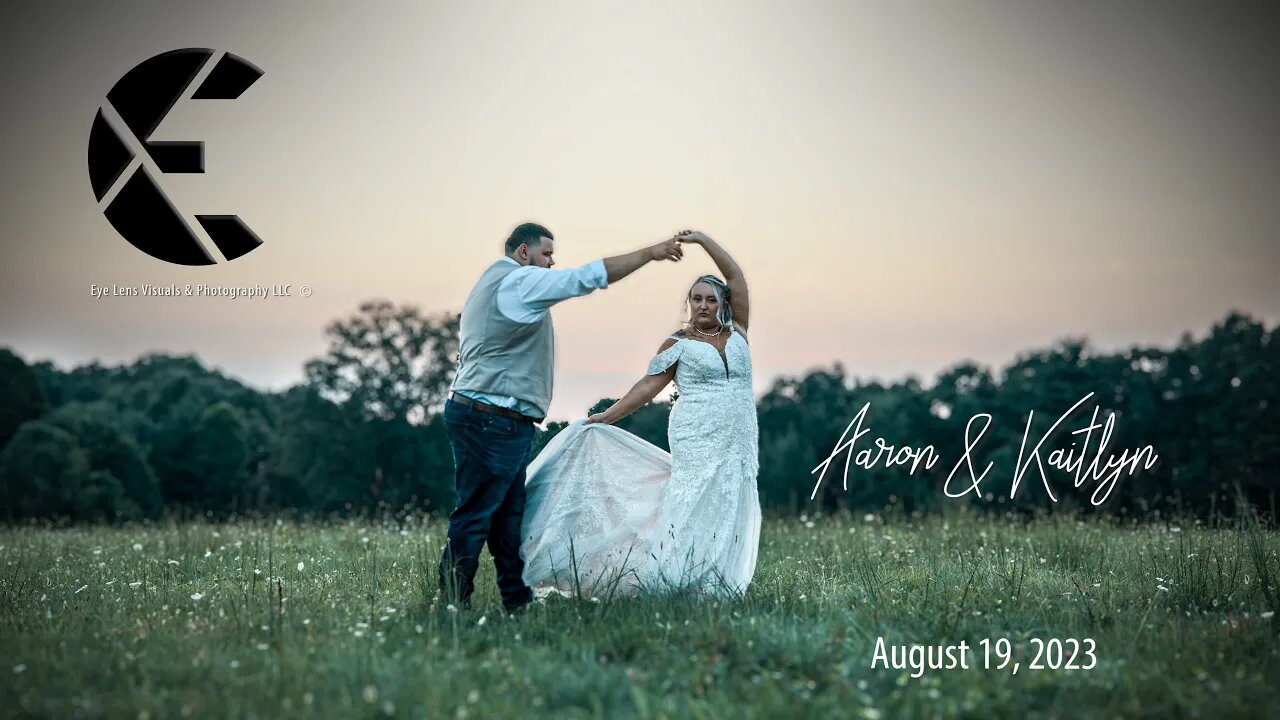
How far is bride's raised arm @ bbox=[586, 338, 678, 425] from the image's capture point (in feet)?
28.6

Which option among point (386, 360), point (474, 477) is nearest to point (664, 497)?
point (474, 477)

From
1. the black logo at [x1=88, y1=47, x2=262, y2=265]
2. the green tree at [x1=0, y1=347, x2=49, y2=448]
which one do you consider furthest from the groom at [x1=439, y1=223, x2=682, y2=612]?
the green tree at [x1=0, y1=347, x2=49, y2=448]

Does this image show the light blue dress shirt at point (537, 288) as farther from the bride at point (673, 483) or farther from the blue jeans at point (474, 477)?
the bride at point (673, 483)

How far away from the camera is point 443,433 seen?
135ft

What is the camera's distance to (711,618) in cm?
701

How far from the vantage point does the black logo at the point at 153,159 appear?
1416 cm

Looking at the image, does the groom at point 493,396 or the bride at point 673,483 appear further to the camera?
the bride at point 673,483

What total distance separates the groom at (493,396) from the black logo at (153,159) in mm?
8422

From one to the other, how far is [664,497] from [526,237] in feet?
7.83

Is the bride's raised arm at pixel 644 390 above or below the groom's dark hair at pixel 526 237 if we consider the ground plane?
below

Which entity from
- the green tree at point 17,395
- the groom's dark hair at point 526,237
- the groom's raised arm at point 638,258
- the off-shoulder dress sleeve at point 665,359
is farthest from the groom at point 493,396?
the green tree at point 17,395

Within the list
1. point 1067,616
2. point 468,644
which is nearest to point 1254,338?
point 1067,616

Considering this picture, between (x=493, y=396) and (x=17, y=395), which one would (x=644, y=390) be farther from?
(x=17, y=395)

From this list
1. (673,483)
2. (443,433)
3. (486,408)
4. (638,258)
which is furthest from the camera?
(443,433)
